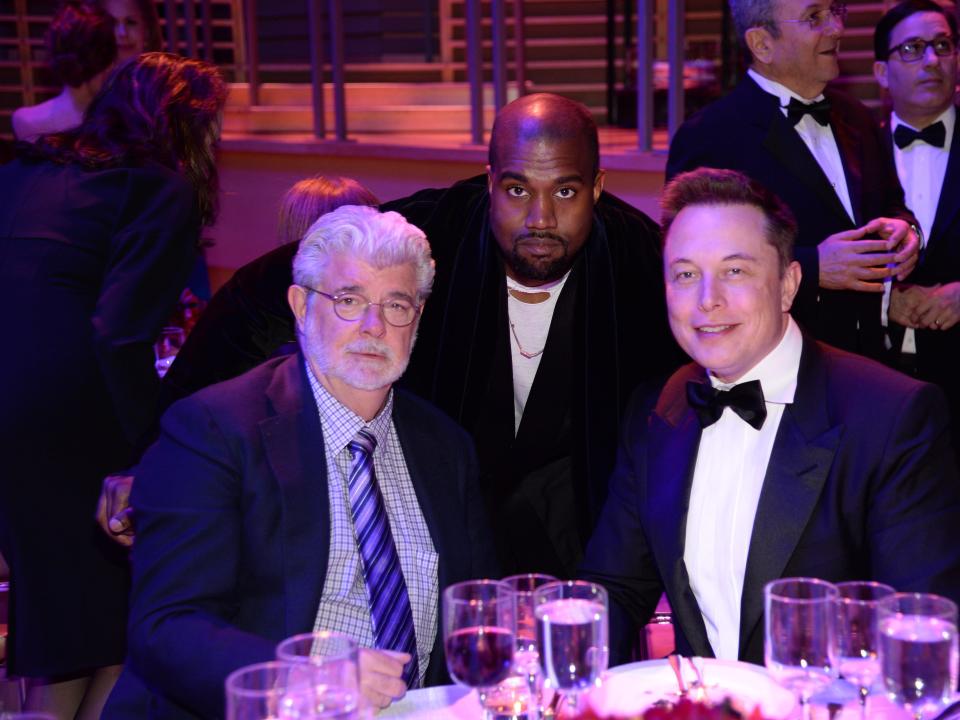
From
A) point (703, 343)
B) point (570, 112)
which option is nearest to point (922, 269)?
point (570, 112)

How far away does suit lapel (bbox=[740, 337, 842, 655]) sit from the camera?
7.00 ft

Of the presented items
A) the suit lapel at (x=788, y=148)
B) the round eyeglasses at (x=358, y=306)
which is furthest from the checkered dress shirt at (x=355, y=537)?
the suit lapel at (x=788, y=148)

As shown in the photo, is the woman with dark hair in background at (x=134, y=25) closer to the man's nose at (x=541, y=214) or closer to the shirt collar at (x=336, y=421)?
the man's nose at (x=541, y=214)

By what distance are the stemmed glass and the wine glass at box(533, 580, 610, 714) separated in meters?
0.10

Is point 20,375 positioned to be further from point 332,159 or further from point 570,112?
point 332,159

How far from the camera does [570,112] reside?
→ 9.53 ft

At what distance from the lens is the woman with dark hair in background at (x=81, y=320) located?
325cm

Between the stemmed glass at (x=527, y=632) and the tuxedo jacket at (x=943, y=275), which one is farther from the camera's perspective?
the tuxedo jacket at (x=943, y=275)

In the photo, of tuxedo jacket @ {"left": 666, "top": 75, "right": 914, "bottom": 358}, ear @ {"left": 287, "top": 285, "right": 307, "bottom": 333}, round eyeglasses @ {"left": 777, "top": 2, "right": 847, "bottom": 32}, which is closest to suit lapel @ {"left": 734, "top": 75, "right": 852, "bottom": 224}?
tuxedo jacket @ {"left": 666, "top": 75, "right": 914, "bottom": 358}

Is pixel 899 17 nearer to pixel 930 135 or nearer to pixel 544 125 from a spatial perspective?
pixel 930 135

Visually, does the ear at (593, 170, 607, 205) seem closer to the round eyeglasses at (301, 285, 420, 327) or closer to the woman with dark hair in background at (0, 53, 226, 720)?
the round eyeglasses at (301, 285, 420, 327)

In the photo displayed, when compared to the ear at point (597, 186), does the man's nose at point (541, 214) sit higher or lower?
lower

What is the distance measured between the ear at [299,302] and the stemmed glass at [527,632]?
2.57 feet

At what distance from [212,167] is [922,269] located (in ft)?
7.07
